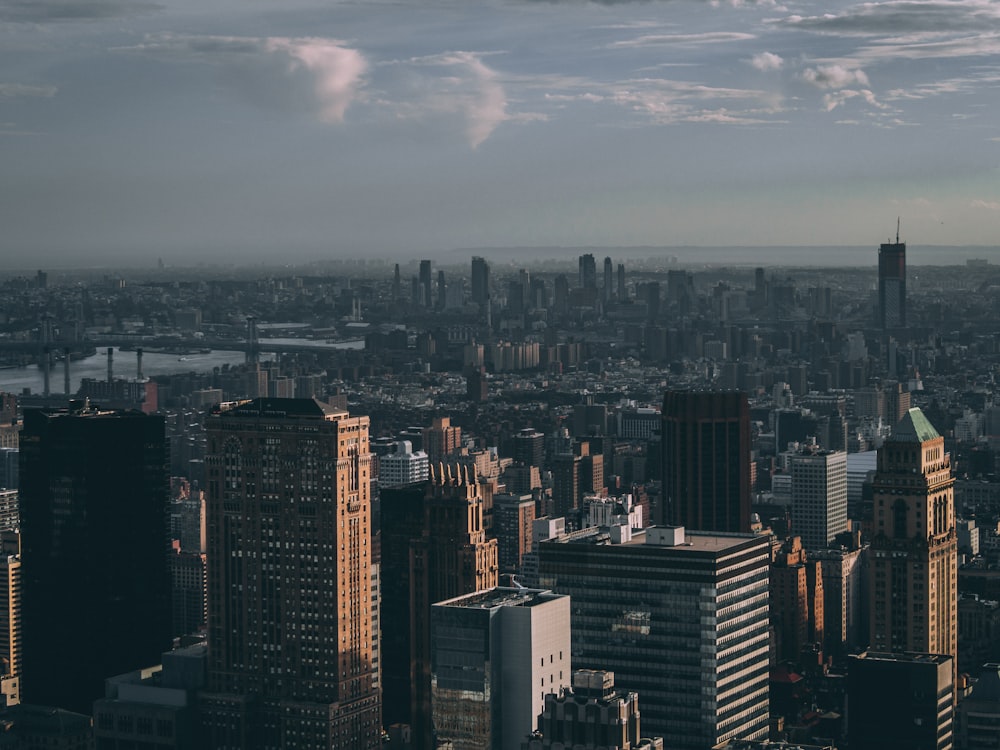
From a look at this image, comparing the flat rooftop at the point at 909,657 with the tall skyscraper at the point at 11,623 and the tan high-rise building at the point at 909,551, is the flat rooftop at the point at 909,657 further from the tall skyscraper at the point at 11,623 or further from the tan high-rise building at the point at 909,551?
the tall skyscraper at the point at 11,623

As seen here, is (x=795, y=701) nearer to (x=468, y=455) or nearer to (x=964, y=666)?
(x=964, y=666)

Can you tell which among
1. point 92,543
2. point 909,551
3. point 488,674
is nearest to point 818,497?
point 909,551

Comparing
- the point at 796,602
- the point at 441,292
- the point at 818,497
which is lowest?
the point at 796,602

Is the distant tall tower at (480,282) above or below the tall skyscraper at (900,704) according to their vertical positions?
above

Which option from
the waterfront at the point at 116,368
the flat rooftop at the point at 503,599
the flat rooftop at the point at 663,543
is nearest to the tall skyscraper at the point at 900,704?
the flat rooftop at the point at 663,543

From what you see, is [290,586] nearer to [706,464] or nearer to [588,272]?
[706,464]
